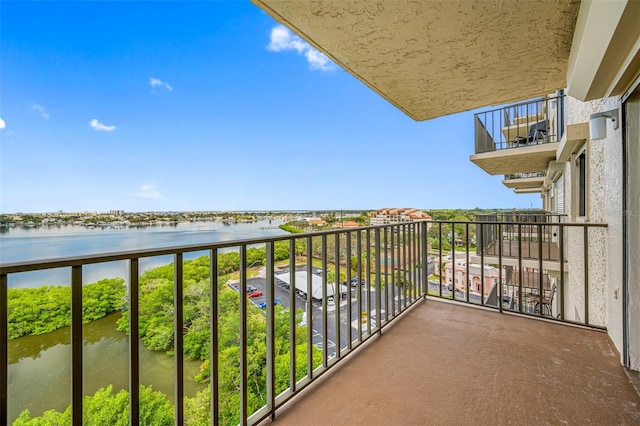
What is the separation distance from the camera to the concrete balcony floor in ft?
4.84

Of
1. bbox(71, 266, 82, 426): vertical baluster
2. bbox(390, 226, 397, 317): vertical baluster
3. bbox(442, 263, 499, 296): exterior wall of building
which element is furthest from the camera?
bbox(442, 263, 499, 296): exterior wall of building

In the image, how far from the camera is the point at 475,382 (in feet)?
5.73

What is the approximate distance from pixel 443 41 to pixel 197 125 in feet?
88.1

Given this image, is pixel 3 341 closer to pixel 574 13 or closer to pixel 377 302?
pixel 377 302

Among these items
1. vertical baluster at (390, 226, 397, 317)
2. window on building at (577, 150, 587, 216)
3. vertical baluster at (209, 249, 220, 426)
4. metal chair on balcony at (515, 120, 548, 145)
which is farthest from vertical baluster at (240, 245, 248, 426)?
metal chair on balcony at (515, 120, 548, 145)

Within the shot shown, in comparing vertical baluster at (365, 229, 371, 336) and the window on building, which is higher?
the window on building

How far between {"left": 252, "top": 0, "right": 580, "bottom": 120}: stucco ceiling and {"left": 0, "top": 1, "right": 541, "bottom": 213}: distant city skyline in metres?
5.19

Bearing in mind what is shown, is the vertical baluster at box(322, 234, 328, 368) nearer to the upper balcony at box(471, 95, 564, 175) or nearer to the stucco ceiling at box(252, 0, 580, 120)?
the stucco ceiling at box(252, 0, 580, 120)

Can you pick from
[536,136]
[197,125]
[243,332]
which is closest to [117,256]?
[243,332]

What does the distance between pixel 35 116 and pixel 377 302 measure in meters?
23.8

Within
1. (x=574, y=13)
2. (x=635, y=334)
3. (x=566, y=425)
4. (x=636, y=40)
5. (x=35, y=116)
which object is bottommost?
(x=566, y=425)

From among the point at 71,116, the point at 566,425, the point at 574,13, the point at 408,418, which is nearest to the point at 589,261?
the point at 566,425

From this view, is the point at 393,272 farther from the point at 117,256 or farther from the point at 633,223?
the point at 117,256

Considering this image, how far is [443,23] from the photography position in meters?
1.57
